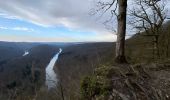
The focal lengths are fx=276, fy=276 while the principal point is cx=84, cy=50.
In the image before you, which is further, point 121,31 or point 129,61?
point 129,61

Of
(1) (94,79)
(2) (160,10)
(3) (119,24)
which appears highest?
(2) (160,10)

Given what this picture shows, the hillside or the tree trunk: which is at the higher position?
the tree trunk

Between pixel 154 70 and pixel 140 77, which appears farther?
pixel 154 70

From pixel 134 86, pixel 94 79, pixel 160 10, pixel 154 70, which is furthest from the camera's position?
pixel 160 10

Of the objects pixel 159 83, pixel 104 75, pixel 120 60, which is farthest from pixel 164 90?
pixel 120 60

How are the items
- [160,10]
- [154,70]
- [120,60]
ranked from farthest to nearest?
[160,10] < [120,60] < [154,70]

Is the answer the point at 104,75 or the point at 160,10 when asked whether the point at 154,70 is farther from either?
the point at 160,10

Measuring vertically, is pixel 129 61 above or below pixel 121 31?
below

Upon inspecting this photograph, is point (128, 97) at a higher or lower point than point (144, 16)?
lower

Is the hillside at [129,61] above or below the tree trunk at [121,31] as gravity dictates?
below
